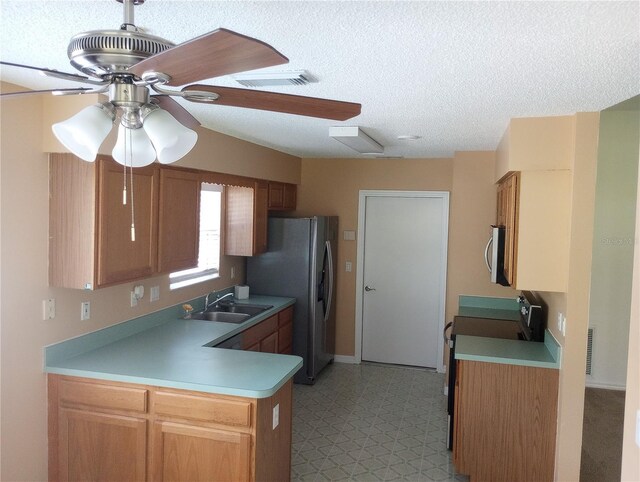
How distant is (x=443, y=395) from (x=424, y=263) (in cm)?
141

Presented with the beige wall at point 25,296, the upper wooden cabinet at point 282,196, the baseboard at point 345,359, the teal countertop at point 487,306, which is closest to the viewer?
the beige wall at point 25,296

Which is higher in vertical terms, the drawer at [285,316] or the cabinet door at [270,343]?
the drawer at [285,316]

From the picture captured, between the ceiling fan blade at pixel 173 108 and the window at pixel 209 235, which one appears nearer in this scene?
the ceiling fan blade at pixel 173 108

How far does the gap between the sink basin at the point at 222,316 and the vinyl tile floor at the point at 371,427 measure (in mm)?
946

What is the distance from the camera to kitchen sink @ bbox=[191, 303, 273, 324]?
4.38 metres

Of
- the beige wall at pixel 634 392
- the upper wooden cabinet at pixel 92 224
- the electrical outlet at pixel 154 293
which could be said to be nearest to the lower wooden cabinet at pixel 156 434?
the upper wooden cabinet at pixel 92 224

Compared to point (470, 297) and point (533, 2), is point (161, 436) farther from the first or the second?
point (470, 297)

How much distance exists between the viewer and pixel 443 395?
201 inches

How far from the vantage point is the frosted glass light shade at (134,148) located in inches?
59.1

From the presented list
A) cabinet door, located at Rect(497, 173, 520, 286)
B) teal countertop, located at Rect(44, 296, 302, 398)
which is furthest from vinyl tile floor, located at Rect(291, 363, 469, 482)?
cabinet door, located at Rect(497, 173, 520, 286)

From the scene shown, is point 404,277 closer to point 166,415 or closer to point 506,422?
point 506,422

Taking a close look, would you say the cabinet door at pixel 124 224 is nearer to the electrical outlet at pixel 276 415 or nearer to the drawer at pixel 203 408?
the drawer at pixel 203 408

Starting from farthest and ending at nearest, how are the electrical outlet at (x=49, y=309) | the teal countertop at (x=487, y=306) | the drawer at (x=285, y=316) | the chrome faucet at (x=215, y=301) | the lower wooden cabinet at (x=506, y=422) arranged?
the drawer at (x=285, y=316) < the teal countertop at (x=487, y=306) < the chrome faucet at (x=215, y=301) < the lower wooden cabinet at (x=506, y=422) < the electrical outlet at (x=49, y=309)

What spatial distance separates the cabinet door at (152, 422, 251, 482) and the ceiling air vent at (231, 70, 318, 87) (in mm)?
1674
